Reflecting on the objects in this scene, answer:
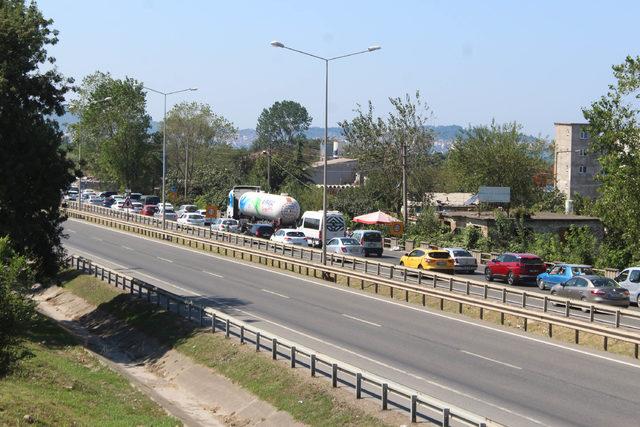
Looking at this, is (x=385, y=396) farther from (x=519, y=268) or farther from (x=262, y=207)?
(x=262, y=207)

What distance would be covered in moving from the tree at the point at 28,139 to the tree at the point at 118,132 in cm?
7892

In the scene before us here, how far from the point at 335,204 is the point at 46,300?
3599 cm

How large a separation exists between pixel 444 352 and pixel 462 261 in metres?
22.8

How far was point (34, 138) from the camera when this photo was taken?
3288 cm

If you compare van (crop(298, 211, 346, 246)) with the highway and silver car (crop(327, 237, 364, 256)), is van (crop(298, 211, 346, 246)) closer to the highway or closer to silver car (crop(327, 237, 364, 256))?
silver car (crop(327, 237, 364, 256))

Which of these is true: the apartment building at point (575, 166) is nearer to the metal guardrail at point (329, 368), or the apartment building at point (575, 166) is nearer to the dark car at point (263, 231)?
the dark car at point (263, 231)

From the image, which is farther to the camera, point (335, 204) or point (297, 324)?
point (335, 204)

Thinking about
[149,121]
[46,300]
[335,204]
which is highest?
Answer: [149,121]

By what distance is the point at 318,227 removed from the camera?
58281 millimetres

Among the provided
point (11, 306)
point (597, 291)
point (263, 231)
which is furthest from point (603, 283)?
point (263, 231)

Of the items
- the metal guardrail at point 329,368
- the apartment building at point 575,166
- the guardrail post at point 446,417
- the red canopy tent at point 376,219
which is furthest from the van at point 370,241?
the apartment building at point 575,166

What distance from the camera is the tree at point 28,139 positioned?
32031 millimetres

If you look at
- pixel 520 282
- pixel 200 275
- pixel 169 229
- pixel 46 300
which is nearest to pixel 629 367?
pixel 520 282

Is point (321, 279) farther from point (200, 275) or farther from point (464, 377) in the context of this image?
point (464, 377)
